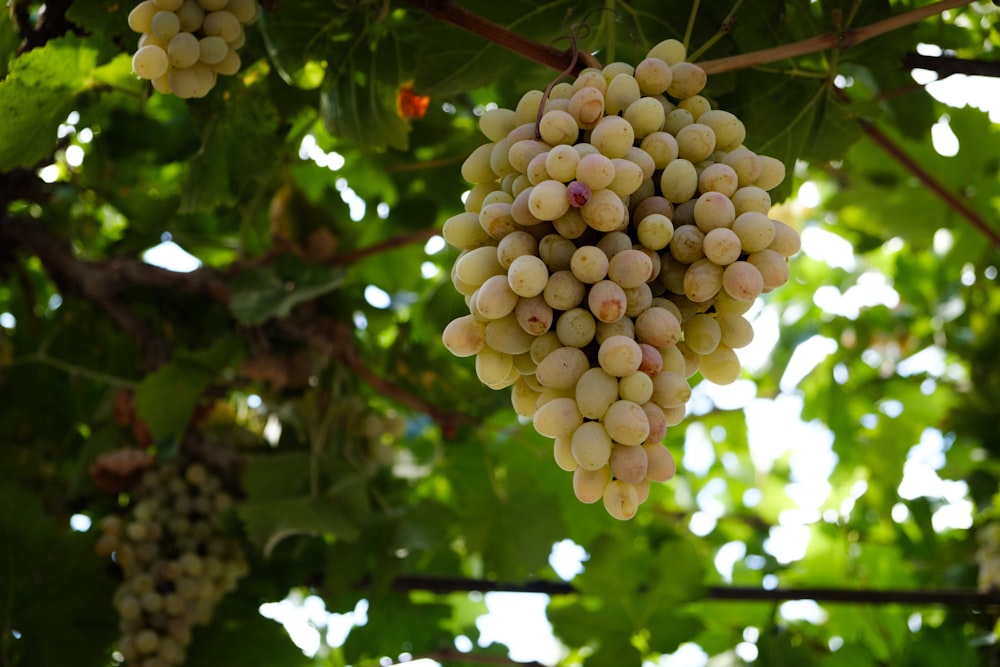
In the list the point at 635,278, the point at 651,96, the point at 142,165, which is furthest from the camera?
the point at 142,165

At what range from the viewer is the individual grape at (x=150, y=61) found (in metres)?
1.12

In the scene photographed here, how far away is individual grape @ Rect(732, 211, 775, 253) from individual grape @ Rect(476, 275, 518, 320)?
23 cm

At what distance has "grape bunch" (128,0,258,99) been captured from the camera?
1.14m

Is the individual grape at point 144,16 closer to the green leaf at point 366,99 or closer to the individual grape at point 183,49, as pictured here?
the individual grape at point 183,49

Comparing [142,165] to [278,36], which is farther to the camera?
[142,165]

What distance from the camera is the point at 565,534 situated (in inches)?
83.9

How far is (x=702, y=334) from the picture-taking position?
953 millimetres

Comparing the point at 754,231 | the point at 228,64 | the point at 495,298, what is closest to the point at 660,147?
the point at 754,231

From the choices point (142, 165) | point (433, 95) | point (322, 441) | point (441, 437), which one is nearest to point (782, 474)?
point (441, 437)

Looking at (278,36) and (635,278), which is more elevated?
(635,278)

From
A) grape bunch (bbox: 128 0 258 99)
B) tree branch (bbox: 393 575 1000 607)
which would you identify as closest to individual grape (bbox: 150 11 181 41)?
grape bunch (bbox: 128 0 258 99)

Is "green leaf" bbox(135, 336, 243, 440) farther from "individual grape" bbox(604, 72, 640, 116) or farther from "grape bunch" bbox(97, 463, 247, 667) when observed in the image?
"individual grape" bbox(604, 72, 640, 116)

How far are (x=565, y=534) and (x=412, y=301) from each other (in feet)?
2.89

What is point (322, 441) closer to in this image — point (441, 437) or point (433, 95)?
point (441, 437)
